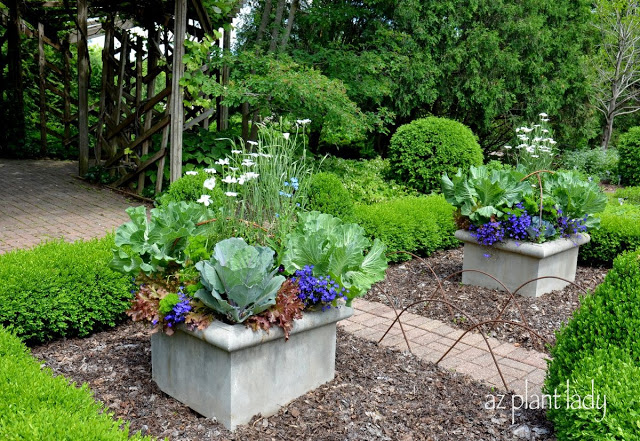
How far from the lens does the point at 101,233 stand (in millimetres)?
6414

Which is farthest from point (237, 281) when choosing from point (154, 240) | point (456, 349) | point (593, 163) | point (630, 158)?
point (593, 163)

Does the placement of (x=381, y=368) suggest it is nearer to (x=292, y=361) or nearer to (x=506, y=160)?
(x=292, y=361)

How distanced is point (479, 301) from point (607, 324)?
7.41 feet

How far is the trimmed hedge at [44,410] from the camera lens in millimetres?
1928

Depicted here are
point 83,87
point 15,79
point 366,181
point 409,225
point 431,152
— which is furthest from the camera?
point 15,79

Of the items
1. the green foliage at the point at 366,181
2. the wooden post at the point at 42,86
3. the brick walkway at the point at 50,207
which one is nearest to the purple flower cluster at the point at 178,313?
the brick walkway at the point at 50,207

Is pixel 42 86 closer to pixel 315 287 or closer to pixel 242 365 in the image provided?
pixel 315 287

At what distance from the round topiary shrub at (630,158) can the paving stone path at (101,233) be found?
987 cm

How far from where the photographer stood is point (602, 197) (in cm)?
514

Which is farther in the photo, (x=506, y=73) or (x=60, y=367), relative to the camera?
(x=506, y=73)

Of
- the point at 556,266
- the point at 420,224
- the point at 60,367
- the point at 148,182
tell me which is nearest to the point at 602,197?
the point at 556,266

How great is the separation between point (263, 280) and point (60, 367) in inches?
57.2

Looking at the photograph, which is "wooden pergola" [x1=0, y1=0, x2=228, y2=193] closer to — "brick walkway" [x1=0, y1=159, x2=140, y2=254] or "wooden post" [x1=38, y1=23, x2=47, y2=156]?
"brick walkway" [x1=0, y1=159, x2=140, y2=254]

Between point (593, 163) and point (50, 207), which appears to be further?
point (593, 163)
